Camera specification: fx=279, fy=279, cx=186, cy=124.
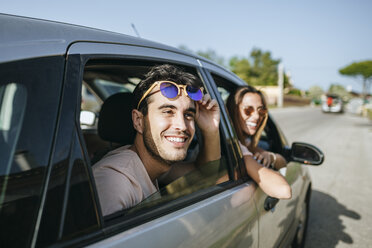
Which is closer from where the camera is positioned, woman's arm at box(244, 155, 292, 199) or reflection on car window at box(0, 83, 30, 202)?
reflection on car window at box(0, 83, 30, 202)

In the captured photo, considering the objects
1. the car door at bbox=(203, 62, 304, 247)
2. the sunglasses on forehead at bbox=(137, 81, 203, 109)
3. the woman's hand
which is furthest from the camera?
the woman's hand

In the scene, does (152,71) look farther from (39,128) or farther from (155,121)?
(39,128)

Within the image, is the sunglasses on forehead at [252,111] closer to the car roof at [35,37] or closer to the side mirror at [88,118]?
the car roof at [35,37]

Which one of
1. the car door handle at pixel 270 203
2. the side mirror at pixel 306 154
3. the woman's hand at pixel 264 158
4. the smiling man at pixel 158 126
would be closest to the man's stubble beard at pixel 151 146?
the smiling man at pixel 158 126

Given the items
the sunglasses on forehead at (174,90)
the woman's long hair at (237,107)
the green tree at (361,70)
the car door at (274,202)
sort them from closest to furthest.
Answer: the sunglasses on forehead at (174,90), the car door at (274,202), the woman's long hair at (237,107), the green tree at (361,70)

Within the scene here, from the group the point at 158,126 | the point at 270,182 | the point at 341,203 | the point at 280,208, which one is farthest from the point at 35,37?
the point at 341,203

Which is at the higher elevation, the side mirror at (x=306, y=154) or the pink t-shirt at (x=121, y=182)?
the pink t-shirt at (x=121, y=182)

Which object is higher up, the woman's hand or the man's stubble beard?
the man's stubble beard

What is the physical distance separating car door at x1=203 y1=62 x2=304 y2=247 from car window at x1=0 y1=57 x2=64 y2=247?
3.78 ft

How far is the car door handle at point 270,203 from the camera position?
1747mm

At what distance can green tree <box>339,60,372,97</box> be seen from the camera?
5403 centimetres

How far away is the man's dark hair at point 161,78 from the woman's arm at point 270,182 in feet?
2.20

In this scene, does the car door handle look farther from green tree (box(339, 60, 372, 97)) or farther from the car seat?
green tree (box(339, 60, 372, 97))

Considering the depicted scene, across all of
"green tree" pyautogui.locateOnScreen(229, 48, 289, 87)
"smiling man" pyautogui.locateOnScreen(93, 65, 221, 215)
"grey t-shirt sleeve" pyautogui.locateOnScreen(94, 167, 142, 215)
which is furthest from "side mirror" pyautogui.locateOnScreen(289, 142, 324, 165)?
Answer: "green tree" pyautogui.locateOnScreen(229, 48, 289, 87)
